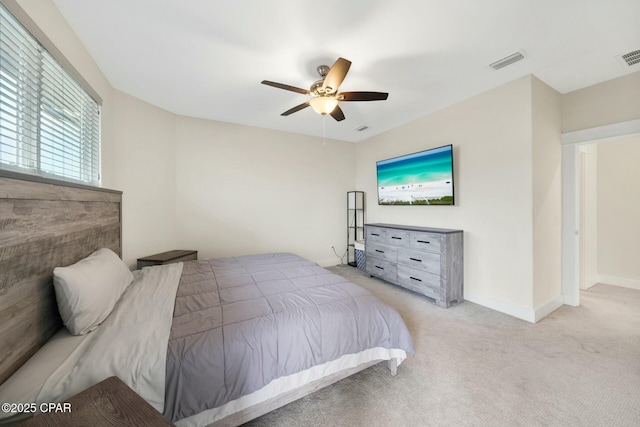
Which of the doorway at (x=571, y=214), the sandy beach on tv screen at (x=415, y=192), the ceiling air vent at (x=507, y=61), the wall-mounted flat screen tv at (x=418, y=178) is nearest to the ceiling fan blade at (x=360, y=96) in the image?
the ceiling air vent at (x=507, y=61)

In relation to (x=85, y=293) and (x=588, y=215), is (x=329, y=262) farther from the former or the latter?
(x=588, y=215)

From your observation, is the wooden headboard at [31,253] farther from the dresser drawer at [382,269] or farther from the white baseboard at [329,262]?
the white baseboard at [329,262]

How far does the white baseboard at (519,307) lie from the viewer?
99.2 inches

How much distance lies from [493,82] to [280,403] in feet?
11.9

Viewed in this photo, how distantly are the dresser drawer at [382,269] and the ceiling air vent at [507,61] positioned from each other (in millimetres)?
2641

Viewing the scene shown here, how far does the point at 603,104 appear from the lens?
8.41 ft

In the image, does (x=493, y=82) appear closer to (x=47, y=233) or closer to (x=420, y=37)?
(x=420, y=37)

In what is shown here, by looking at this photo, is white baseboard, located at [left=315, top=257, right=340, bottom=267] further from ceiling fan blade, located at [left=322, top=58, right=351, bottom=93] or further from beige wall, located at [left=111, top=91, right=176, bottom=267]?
ceiling fan blade, located at [left=322, top=58, right=351, bottom=93]

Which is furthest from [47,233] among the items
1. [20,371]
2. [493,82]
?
[493,82]

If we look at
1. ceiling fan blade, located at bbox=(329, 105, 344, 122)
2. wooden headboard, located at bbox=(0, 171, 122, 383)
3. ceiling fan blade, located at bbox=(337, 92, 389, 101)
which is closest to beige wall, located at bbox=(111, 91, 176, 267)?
wooden headboard, located at bbox=(0, 171, 122, 383)

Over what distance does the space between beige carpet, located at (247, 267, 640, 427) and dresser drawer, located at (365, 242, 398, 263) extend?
1.13 metres

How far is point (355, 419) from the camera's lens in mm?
1404

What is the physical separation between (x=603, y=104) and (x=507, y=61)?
4.53ft

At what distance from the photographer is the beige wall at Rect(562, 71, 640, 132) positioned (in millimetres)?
2385
